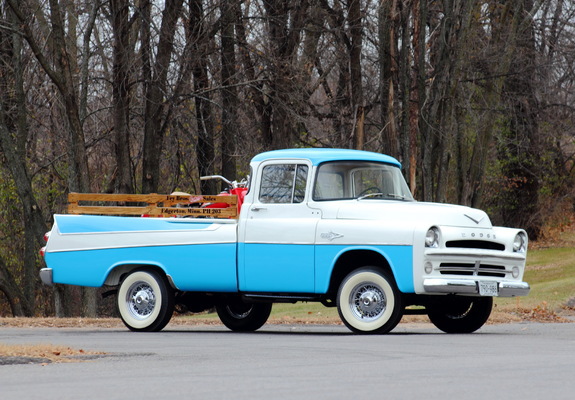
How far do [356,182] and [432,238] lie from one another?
1.71 metres

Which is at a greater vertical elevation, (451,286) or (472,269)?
(472,269)

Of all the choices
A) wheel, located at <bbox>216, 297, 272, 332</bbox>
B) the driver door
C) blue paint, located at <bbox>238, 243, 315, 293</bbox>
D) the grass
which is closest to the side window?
the driver door

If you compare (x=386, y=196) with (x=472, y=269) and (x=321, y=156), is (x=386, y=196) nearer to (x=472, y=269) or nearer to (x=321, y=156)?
(x=321, y=156)

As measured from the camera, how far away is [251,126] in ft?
82.8

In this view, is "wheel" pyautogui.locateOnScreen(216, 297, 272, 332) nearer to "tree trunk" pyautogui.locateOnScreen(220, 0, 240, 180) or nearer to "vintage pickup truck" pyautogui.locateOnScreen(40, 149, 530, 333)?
"vintage pickup truck" pyautogui.locateOnScreen(40, 149, 530, 333)

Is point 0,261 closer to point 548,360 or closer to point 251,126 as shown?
point 251,126

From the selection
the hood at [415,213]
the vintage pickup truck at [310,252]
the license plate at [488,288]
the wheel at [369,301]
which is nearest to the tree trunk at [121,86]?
the vintage pickup truck at [310,252]

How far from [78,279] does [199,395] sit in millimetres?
8143

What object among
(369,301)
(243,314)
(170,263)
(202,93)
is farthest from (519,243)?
(202,93)

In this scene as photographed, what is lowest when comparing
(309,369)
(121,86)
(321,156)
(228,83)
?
(309,369)

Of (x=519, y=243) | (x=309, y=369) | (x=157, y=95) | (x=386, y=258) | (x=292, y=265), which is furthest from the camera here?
(x=157, y=95)

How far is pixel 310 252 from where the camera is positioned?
13.7 metres

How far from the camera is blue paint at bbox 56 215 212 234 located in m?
14.6

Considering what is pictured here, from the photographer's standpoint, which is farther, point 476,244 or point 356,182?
point 356,182
